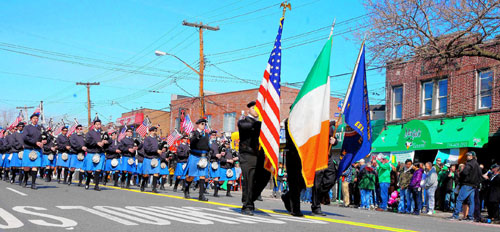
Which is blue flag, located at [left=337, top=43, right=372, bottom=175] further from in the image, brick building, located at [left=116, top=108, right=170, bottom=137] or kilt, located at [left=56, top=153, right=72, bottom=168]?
brick building, located at [left=116, top=108, right=170, bottom=137]

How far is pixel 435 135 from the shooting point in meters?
24.8

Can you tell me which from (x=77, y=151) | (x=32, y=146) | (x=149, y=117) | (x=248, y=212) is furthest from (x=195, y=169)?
(x=149, y=117)

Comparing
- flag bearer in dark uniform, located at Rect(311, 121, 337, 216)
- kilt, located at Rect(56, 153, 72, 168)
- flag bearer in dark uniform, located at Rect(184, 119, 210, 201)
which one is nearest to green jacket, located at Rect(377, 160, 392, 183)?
flag bearer in dark uniform, located at Rect(184, 119, 210, 201)

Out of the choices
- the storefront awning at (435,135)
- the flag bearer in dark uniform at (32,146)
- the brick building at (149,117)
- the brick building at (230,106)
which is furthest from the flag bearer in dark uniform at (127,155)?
the brick building at (149,117)

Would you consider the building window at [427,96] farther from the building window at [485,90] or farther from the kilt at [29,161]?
the kilt at [29,161]

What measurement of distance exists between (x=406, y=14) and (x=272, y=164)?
10122mm

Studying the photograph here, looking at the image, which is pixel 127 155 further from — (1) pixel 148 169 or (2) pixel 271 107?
(2) pixel 271 107

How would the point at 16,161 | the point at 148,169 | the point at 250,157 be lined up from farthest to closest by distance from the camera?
the point at 148,169
the point at 16,161
the point at 250,157

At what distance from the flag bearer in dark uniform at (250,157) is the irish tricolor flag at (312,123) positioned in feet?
2.24

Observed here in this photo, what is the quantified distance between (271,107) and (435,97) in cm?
1890

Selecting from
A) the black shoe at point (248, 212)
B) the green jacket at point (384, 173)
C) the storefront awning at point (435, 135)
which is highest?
the storefront awning at point (435, 135)

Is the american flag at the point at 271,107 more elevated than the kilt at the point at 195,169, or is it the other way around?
the american flag at the point at 271,107

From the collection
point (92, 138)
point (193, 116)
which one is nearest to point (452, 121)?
point (92, 138)

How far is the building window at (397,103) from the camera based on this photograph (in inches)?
1148
